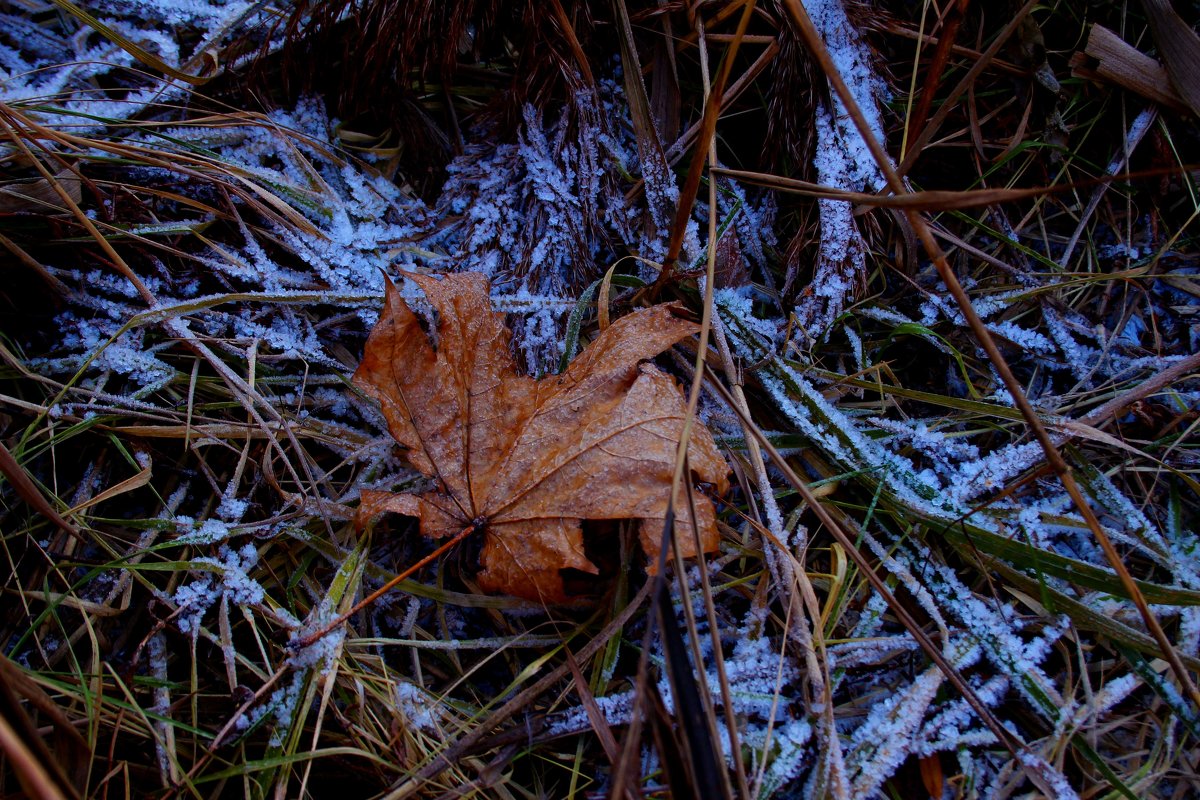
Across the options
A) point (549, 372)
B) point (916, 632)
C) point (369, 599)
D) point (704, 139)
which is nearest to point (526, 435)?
point (549, 372)

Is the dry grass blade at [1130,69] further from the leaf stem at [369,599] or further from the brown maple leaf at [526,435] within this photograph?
the leaf stem at [369,599]

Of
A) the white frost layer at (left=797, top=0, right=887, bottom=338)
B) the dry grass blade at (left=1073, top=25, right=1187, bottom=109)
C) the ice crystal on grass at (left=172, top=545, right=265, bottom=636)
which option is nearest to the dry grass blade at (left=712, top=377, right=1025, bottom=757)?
the white frost layer at (left=797, top=0, right=887, bottom=338)

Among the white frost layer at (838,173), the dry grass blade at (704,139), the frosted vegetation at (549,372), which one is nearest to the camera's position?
the dry grass blade at (704,139)

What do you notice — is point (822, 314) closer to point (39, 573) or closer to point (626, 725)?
point (626, 725)

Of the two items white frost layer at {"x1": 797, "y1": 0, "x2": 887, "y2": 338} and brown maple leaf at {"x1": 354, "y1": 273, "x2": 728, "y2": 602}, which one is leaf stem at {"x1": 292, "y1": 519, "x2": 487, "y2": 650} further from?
white frost layer at {"x1": 797, "y1": 0, "x2": 887, "y2": 338}

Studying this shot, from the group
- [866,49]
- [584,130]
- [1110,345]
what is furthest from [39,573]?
[1110,345]

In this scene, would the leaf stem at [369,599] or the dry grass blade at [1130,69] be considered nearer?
the leaf stem at [369,599]

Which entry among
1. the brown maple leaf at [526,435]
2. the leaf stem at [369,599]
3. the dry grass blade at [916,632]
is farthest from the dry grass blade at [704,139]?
the leaf stem at [369,599]
